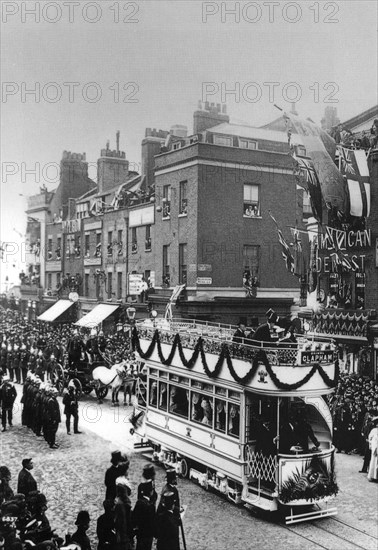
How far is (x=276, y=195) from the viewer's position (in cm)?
Result: 3064

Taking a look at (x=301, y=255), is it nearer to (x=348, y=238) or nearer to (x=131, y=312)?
(x=348, y=238)

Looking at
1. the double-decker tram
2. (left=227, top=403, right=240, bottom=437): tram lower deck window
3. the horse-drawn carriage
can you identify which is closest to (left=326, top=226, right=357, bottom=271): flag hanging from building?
the horse-drawn carriage

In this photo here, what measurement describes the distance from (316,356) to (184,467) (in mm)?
4519

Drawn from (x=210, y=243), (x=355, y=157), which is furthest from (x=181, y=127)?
(x=355, y=157)

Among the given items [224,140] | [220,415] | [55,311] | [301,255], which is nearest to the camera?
[220,415]

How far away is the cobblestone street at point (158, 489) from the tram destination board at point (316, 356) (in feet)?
10.0

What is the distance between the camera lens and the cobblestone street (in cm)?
1101

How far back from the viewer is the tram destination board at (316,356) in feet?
Result: 39.2

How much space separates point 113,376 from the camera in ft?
73.8

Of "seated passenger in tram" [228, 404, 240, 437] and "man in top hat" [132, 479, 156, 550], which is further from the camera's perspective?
"seated passenger in tram" [228, 404, 240, 437]

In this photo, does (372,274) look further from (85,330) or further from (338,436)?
(85,330)

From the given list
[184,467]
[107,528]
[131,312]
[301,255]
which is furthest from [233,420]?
[131,312]

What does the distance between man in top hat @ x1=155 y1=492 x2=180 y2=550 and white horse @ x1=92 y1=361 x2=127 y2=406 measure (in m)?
13.3

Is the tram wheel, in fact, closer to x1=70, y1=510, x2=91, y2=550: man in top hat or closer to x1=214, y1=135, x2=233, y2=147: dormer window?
x1=70, y1=510, x2=91, y2=550: man in top hat
